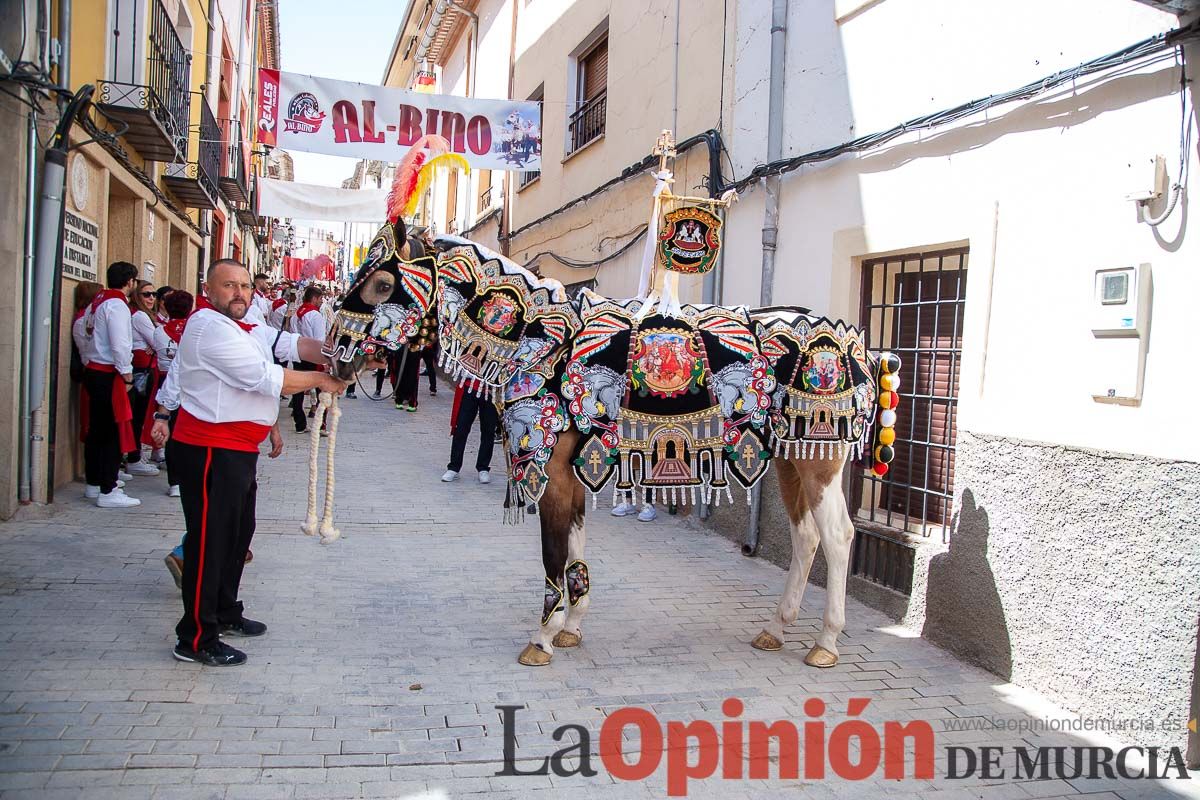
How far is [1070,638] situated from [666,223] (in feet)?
8.81

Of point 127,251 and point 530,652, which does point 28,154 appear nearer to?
point 127,251

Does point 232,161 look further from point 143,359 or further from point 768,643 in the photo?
point 768,643

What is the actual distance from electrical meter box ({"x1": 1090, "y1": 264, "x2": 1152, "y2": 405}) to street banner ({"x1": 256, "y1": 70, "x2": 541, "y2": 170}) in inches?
259

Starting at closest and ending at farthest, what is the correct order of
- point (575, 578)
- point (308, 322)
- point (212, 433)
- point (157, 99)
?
1. point (212, 433)
2. point (575, 578)
3. point (157, 99)
4. point (308, 322)

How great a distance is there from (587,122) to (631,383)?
781cm

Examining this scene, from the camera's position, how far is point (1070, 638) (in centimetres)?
375

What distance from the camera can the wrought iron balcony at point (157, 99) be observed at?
691 centimetres

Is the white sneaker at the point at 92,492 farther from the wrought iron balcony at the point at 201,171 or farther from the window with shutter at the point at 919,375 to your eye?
the window with shutter at the point at 919,375

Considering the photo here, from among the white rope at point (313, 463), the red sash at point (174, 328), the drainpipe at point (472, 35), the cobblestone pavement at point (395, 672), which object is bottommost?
the cobblestone pavement at point (395, 672)

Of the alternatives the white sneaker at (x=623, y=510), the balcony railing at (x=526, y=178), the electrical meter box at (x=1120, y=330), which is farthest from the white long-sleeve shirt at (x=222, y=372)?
the balcony railing at (x=526, y=178)

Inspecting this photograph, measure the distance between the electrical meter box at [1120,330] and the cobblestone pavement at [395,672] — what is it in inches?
57.6

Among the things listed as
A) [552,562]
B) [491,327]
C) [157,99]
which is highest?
[157,99]

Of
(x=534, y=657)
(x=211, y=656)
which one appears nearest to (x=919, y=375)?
(x=534, y=657)

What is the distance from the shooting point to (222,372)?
364 centimetres
